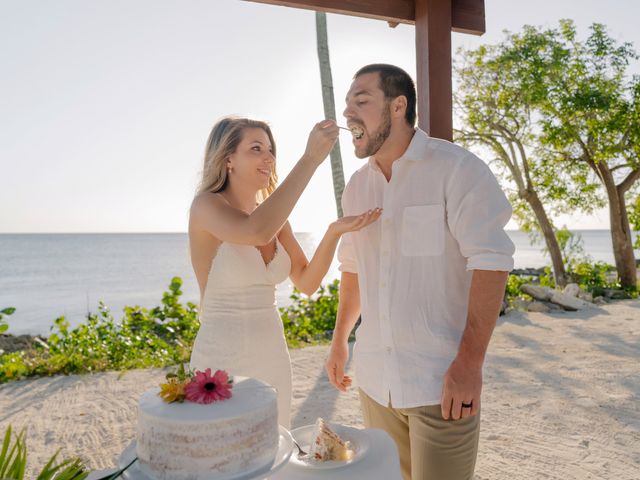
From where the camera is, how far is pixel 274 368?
2.89 m

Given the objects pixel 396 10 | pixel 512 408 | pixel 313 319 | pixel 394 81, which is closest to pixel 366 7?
pixel 396 10

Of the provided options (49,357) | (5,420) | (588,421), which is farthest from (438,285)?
(49,357)

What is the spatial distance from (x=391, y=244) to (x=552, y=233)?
14785 mm

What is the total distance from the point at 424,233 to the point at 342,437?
3.02ft

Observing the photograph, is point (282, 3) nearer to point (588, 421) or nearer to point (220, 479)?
point (220, 479)

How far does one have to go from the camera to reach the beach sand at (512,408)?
13.9ft

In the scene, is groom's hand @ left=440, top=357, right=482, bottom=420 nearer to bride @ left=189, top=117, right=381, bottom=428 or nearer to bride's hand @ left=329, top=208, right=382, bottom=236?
bride's hand @ left=329, top=208, right=382, bottom=236

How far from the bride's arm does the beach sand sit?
2.14 m

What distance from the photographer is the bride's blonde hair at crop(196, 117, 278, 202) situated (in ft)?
9.82

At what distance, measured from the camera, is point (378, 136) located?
2.49m

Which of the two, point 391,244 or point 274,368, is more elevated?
point 391,244

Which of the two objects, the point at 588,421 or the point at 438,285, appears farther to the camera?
the point at 588,421

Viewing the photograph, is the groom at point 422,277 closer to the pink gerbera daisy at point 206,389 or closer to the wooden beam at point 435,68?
the pink gerbera daisy at point 206,389

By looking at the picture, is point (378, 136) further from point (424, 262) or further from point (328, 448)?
point (328, 448)
